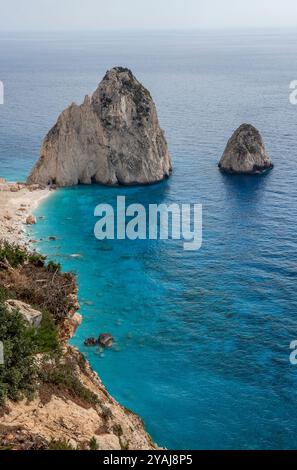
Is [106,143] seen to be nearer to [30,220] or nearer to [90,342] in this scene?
[30,220]

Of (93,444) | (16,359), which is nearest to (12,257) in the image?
(16,359)

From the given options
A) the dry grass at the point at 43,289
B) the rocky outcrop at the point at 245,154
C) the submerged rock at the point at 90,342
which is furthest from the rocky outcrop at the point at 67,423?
the rocky outcrop at the point at 245,154

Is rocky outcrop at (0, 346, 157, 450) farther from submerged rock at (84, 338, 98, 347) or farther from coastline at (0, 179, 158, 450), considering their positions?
submerged rock at (84, 338, 98, 347)

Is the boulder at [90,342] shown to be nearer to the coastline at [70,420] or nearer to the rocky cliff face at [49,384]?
the coastline at [70,420]

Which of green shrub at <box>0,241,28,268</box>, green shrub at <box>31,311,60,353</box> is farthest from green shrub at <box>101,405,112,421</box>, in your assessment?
green shrub at <box>0,241,28,268</box>

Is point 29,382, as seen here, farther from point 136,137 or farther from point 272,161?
point 272,161
